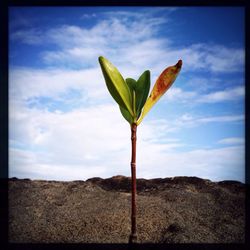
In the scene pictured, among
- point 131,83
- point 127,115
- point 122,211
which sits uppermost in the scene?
point 131,83

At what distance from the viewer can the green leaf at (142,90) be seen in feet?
3.74

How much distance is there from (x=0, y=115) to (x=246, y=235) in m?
1.02

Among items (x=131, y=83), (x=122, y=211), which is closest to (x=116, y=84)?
(x=131, y=83)

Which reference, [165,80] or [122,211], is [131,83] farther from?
[122,211]

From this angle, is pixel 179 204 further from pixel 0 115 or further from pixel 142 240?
pixel 0 115

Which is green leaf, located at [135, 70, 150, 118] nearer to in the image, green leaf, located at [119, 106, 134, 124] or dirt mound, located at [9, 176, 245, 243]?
green leaf, located at [119, 106, 134, 124]

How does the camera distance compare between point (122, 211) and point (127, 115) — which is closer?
point (127, 115)

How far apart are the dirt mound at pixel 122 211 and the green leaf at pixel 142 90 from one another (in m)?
0.51

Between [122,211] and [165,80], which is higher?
[165,80]

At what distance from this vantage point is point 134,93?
1.15 metres

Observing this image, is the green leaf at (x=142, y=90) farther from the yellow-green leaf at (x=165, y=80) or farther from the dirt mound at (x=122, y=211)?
the dirt mound at (x=122, y=211)

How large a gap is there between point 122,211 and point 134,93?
0.58 meters

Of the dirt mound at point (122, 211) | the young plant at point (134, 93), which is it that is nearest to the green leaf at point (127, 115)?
the young plant at point (134, 93)
